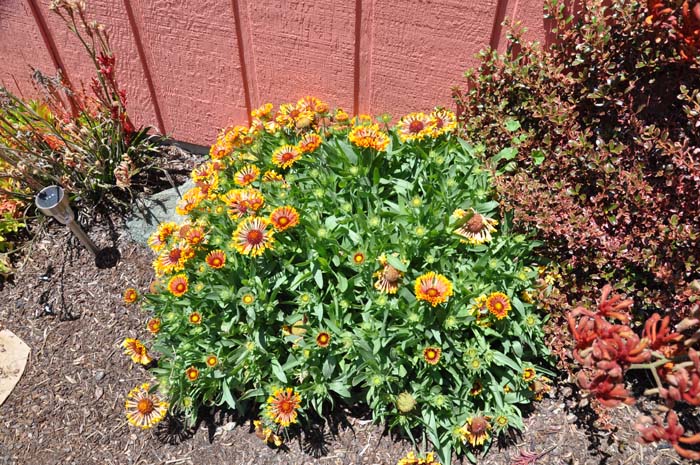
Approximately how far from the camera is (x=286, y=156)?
2410 mm

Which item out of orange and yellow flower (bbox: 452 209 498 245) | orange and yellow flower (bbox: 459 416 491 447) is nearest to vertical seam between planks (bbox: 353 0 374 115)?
orange and yellow flower (bbox: 452 209 498 245)

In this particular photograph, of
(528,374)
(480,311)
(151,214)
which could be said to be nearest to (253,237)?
(480,311)

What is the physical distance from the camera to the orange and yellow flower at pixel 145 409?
2.29m

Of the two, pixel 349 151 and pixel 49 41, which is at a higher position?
pixel 49 41

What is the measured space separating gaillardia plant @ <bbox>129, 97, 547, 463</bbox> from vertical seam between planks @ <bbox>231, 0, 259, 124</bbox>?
803 millimetres

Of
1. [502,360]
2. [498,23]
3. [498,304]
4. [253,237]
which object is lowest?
[502,360]

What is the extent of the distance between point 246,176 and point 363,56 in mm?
920

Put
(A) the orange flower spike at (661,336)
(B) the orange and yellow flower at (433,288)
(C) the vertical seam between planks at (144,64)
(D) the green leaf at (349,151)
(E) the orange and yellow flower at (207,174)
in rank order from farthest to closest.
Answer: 1. (C) the vertical seam between planks at (144,64)
2. (E) the orange and yellow flower at (207,174)
3. (D) the green leaf at (349,151)
4. (B) the orange and yellow flower at (433,288)
5. (A) the orange flower spike at (661,336)

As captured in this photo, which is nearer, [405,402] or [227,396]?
[405,402]

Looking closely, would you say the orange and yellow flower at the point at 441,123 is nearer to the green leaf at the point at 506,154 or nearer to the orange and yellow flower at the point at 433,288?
→ the green leaf at the point at 506,154

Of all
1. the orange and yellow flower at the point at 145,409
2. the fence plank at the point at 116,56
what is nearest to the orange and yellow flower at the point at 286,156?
the orange and yellow flower at the point at 145,409

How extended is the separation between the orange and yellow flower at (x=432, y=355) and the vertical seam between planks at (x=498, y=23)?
58.7 inches

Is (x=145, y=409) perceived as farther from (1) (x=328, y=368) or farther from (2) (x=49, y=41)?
(2) (x=49, y=41)

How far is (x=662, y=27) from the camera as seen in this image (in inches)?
76.5
